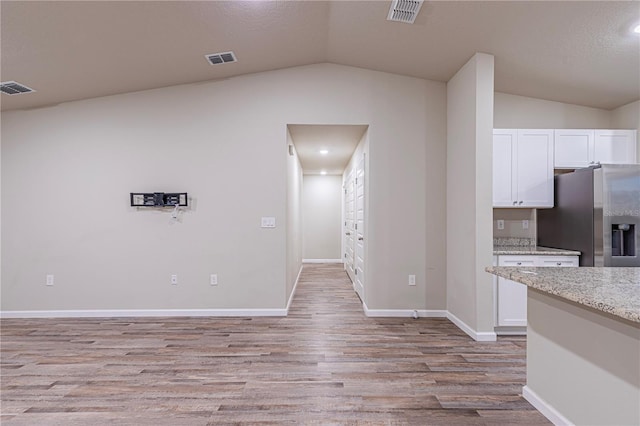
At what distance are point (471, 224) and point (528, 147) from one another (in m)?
1.22

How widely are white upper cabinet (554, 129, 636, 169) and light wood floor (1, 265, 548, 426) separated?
2.15 metres

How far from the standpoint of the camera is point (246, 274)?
3.92 metres

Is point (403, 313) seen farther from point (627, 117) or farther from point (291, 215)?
point (627, 117)

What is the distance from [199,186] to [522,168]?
3.86 metres

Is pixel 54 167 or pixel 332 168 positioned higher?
pixel 332 168

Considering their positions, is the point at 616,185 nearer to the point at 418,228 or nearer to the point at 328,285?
the point at 418,228

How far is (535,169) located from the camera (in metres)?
3.57

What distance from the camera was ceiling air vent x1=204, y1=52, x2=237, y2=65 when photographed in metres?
3.37

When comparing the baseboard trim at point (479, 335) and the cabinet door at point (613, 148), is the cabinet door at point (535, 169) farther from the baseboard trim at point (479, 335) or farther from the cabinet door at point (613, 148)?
the baseboard trim at point (479, 335)

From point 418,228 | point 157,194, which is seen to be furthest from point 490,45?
point 157,194

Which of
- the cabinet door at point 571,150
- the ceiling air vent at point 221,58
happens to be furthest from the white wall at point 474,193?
the ceiling air vent at point 221,58

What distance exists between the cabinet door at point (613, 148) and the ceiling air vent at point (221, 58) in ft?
14.0

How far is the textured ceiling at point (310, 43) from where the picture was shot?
2551mm

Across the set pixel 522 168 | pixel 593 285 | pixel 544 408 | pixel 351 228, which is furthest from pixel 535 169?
pixel 351 228
